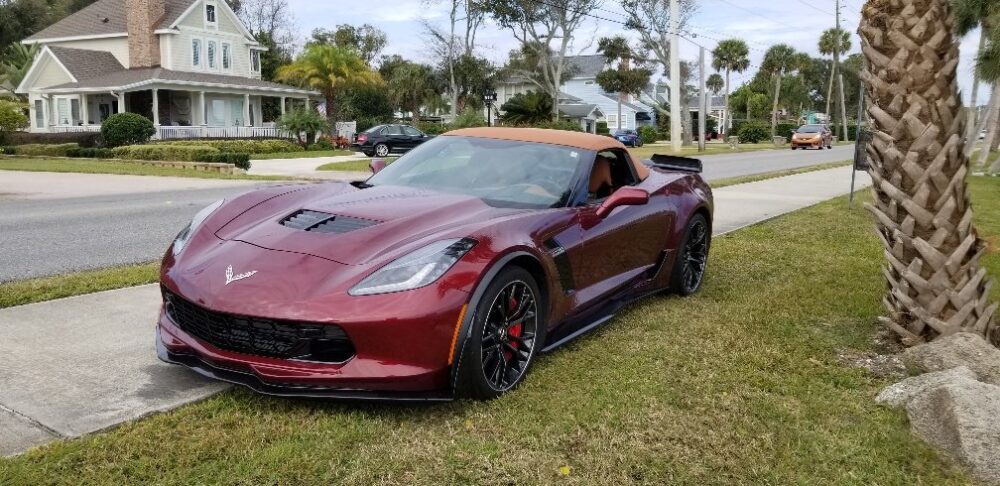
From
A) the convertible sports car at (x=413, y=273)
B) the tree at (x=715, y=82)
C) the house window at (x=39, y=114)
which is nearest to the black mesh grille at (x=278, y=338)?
the convertible sports car at (x=413, y=273)

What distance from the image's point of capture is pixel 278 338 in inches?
133

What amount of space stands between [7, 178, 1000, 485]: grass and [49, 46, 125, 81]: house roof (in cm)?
4361

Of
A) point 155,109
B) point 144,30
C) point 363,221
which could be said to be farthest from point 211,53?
point 363,221

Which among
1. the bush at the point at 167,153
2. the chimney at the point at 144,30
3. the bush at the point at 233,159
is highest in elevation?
the chimney at the point at 144,30

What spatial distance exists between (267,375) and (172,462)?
0.50 meters

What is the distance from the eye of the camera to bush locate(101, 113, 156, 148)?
32.6 m

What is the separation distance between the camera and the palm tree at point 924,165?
14.3ft

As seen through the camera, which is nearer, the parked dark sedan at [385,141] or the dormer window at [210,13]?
the parked dark sedan at [385,141]

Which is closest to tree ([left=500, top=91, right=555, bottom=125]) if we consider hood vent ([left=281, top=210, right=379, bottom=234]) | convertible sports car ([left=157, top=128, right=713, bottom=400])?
convertible sports car ([left=157, top=128, right=713, bottom=400])

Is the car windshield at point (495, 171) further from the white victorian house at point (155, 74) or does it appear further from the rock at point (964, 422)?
the white victorian house at point (155, 74)

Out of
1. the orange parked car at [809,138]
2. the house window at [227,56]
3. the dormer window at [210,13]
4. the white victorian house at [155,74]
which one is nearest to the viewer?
the white victorian house at [155,74]

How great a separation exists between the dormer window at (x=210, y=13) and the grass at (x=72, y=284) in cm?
4008

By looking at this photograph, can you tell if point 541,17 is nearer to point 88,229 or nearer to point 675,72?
point 675,72

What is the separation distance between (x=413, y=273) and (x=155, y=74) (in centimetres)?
4011
